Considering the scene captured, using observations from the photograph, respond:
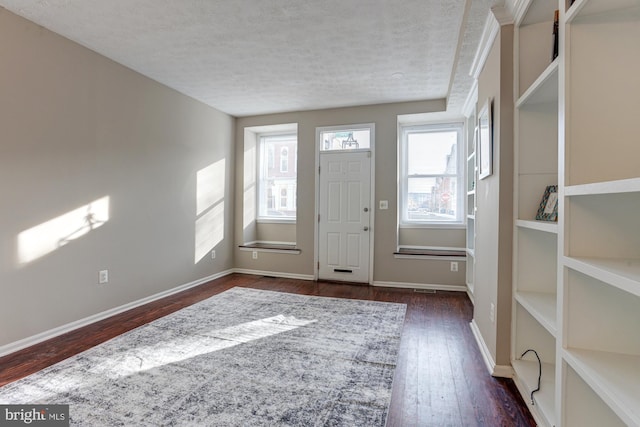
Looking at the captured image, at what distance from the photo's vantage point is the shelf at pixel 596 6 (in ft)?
3.73

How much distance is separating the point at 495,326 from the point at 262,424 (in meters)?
1.64

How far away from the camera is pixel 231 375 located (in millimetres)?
2045

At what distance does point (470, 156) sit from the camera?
13.4 ft

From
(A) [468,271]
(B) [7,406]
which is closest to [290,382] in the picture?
(B) [7,406]

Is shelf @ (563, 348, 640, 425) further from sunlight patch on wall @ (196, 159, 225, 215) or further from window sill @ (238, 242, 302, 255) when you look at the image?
sunlight patch on wall @ (196, 159, 225, 215)

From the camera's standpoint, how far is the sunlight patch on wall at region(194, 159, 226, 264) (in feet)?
14.5

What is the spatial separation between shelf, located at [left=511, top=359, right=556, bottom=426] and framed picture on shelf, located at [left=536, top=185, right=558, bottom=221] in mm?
933

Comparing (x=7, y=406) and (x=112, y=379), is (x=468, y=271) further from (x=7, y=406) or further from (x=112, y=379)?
(x=7, y=406)

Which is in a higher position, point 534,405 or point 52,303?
point 52,303

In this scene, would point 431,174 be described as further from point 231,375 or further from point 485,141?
point 231,375

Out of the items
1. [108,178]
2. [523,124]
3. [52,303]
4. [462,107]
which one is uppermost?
[462,107]

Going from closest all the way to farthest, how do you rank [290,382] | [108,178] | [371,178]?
1. [290,382]
2. [108,178]
3. [371,178]

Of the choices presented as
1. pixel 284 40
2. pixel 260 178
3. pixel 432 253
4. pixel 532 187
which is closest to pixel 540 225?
pixel 532 187

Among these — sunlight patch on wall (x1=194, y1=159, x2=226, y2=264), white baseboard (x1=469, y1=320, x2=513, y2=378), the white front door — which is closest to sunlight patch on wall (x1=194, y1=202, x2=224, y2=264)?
sunlight patch on wall (x1=194, y1=159, x2=226, y2=264)
